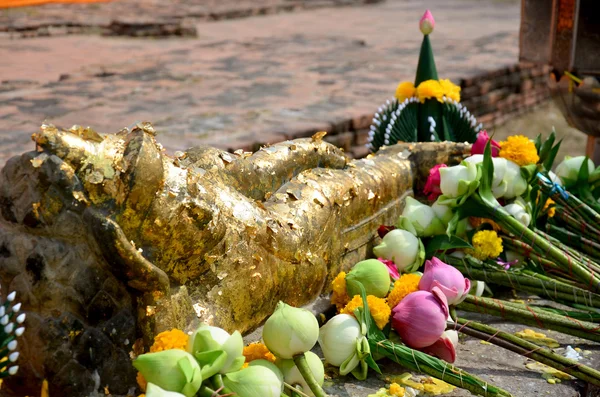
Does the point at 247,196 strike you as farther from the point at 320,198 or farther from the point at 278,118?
the point at 278,118

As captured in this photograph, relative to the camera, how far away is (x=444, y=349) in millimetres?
1517

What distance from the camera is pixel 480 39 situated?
7.44m

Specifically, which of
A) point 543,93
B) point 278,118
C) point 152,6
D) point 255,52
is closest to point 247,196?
point 278,118

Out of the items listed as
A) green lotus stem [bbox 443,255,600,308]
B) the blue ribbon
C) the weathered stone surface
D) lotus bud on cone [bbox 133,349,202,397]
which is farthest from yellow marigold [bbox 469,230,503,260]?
lotus bud on cone [bbox 133,349,202,397]

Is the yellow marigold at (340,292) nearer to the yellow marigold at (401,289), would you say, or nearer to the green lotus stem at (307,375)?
the yellow marigold at (401,289)

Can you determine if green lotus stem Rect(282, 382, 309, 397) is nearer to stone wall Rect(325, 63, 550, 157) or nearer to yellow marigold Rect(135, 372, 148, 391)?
yellow marigold Rect(135, 372, 148, 391)

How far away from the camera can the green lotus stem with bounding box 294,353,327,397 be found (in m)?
1.26

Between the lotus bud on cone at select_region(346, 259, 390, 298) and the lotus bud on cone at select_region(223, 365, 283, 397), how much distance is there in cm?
43

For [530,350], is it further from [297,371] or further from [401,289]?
[297,371]

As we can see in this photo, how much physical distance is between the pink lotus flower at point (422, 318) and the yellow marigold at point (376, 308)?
3 cm

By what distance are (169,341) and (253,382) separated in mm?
153

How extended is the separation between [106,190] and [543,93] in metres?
6.26

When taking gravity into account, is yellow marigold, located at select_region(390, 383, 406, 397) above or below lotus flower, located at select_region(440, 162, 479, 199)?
below

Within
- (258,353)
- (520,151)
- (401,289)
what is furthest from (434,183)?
(258,353)
